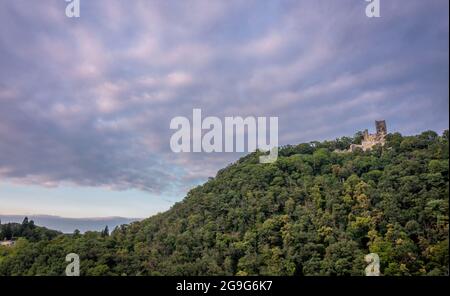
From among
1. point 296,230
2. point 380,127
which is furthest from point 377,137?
point 296,230

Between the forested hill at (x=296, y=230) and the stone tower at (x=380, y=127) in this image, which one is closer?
the forested hill at (x=296, y=230)

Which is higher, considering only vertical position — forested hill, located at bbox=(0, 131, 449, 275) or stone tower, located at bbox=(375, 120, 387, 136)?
stone tower, located at bbox=(375, 120, 387, 136)

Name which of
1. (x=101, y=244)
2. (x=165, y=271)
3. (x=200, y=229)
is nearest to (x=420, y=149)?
(x=200, y=229)

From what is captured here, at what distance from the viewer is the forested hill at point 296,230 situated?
1959 centimetres

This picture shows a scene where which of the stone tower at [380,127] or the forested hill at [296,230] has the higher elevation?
the stone tower at [380,127]

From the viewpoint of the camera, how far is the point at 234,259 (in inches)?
850

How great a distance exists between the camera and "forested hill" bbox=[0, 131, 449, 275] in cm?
1959

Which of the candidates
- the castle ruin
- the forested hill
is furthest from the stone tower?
the forested hill

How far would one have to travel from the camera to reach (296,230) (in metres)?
22.7

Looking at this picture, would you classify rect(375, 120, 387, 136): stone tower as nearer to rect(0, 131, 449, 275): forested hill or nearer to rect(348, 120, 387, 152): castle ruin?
rect(348, 120, 387, 152): castle ruin

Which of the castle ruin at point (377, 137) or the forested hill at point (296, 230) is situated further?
the castle ruin at point (377, 137)

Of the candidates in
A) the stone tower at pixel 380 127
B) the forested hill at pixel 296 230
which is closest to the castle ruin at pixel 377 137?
the stone tower at pixel 380 127

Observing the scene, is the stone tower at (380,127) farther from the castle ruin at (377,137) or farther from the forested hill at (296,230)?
the forested hill at (296,230)

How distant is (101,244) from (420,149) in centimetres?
2118
